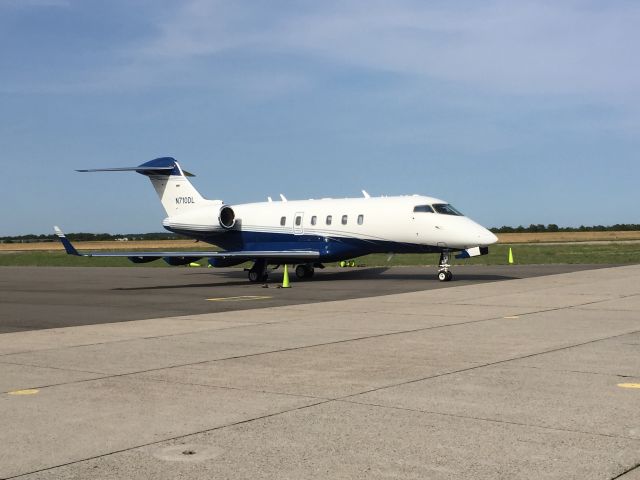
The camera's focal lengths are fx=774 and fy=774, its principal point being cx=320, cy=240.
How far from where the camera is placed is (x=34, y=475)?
5.24 m

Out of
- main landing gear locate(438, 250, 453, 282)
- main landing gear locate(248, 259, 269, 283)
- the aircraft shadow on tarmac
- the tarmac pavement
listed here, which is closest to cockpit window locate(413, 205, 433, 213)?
main landing gear locate(438, 250, 453, 282)

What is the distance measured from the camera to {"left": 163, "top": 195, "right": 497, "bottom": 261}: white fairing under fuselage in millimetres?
25594

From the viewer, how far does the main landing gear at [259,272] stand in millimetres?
28812

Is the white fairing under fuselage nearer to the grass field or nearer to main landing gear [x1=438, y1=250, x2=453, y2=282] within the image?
main landing gear [x1=438, y1=250, x2=453, y2=282]

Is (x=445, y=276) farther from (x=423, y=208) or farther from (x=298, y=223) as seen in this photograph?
(x=298, y=223)

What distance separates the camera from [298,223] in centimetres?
2936

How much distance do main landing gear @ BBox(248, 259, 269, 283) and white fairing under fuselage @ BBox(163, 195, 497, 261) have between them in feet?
4.06

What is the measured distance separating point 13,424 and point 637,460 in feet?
16.5

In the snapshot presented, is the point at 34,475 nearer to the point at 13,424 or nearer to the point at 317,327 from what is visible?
the point at 13,424

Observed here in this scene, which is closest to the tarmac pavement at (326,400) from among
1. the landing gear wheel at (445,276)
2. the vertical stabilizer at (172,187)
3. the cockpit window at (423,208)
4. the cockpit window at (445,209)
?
the landing gear wheel at (445,276)

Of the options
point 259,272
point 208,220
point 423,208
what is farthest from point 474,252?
point 208,220

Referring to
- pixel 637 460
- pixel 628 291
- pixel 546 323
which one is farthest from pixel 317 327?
pixel 628 291

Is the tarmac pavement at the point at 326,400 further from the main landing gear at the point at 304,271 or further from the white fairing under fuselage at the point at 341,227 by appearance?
the main landing gear at the point at 304,271

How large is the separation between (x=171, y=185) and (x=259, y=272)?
22.3 ft
